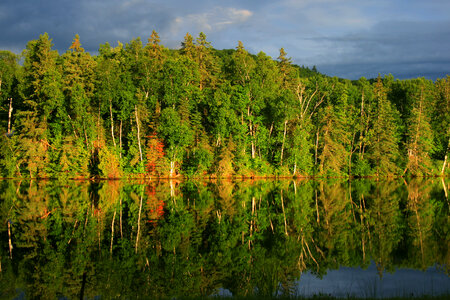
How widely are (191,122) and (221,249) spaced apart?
37.3 metres

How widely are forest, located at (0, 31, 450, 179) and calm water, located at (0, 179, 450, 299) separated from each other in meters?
23.1

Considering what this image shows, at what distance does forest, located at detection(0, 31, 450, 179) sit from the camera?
47469 mm

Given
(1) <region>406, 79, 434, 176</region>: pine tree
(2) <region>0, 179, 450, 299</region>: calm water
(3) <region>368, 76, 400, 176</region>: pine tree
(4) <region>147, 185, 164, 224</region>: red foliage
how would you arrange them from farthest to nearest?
(1) <region>406, 79, 434, 176</region>: pine tree, (3) <region>368, 76, 400, 176</region>: pine tree, (4) <region>147, 185, 164, 224</region>: red foliage, (2) <region>0, 179, 450, 299</region>: calm water

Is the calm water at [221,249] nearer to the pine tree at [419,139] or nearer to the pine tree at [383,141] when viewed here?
the pine tree at [383,141]

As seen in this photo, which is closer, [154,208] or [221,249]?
[221,249]

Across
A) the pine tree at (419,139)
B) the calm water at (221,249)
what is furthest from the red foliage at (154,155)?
the pine tree at (419,139)

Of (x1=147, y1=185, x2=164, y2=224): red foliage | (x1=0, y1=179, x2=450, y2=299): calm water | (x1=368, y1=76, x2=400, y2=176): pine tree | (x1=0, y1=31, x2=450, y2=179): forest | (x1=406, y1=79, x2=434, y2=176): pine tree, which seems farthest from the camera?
(x1=406, y1=79, x2=434, y2=176): pine tree

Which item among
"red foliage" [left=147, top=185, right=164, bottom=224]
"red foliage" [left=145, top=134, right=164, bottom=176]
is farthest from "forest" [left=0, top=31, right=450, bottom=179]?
"red foliage" [left=147, top=185, right=164, bottom=224]

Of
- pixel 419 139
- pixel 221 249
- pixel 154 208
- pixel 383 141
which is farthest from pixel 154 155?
pixel 419 139

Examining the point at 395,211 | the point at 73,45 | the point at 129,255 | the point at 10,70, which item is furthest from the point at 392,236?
the point at 10,70

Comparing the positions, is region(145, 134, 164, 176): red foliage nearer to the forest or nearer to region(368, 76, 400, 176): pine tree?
the forest

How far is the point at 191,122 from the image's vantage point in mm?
50906

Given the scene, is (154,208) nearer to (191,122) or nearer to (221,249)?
(221,249)

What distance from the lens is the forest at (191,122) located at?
156 ft
